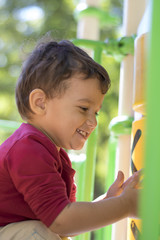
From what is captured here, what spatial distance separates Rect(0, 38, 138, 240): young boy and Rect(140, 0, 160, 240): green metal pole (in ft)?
1.28

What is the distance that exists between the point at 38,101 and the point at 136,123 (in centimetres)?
31

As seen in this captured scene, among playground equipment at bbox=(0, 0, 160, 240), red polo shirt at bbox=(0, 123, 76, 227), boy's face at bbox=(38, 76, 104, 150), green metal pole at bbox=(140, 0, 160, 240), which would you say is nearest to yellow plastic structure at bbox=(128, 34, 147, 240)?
playground equipment at bbox=(0, 0, 160, 240)

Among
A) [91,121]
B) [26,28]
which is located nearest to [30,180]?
[91,121]

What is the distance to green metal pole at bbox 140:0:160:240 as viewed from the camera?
504mm

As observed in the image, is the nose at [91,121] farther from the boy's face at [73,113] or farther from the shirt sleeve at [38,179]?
the shirt sleeve at [38,179]

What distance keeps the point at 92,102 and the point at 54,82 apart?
13 centimetres

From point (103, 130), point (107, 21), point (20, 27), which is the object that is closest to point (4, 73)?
point (20, 27)

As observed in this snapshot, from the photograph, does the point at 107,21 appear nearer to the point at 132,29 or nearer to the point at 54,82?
the point at 132,29

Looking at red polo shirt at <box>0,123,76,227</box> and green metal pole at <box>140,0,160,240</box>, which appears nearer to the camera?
green metal pole at <box>140,0,160,240</box>

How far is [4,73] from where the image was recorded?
869 cm

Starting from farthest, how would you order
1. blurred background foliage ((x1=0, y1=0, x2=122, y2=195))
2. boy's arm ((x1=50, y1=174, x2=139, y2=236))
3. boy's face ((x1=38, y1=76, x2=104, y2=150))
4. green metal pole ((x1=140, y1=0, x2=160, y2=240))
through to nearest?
blurred background foliage ((x1=0, y1=0, x2=122, y2=195))
boy's face ((x1=38, y1=76, x2=104, y2=150))
boy's arm ((x1=50, y1=174, x2=139, y2=236))
green metal pole ((x1=140, y1=0, x2=160, y2=240))

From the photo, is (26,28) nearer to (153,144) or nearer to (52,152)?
(52,152)

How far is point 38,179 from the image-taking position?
913 millimetres

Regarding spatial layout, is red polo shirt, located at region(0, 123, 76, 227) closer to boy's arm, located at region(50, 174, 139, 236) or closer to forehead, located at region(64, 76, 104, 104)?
boy's arm, located at region(50, 174, 139, 236)
